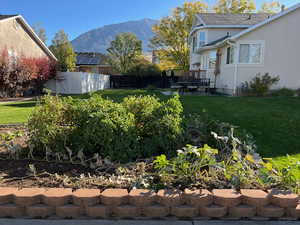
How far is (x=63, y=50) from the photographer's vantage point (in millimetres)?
27562

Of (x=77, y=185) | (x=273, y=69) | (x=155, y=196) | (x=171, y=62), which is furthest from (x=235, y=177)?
(x=171, y=62)

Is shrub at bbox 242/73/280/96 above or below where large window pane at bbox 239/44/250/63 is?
below

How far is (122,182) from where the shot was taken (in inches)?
92.5

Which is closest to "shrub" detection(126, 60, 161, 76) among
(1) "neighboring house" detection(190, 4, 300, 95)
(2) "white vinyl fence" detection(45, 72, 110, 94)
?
(2) "white vinyl fence" detection(45, 72, 110, 94)

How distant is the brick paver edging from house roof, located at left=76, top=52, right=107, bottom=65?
3471 cm

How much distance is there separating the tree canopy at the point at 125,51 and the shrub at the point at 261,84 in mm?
21370

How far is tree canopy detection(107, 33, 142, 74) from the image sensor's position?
3106 cm

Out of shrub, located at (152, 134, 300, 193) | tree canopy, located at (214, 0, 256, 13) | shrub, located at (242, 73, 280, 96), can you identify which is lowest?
shrub, located at (152, 134, 300, 193)

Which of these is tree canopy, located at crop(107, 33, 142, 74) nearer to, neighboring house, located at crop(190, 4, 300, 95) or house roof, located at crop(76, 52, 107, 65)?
house roof, located at crop(76, 52, 107, 65)

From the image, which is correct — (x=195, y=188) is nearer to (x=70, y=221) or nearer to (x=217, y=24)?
(x=70, y=221)

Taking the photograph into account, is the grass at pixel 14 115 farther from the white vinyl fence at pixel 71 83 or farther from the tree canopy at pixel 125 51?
the tree canopy at pixel 125 51

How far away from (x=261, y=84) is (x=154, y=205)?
37.8ft

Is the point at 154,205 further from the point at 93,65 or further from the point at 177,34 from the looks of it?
the point at 93,65

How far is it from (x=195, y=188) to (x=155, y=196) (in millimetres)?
450
